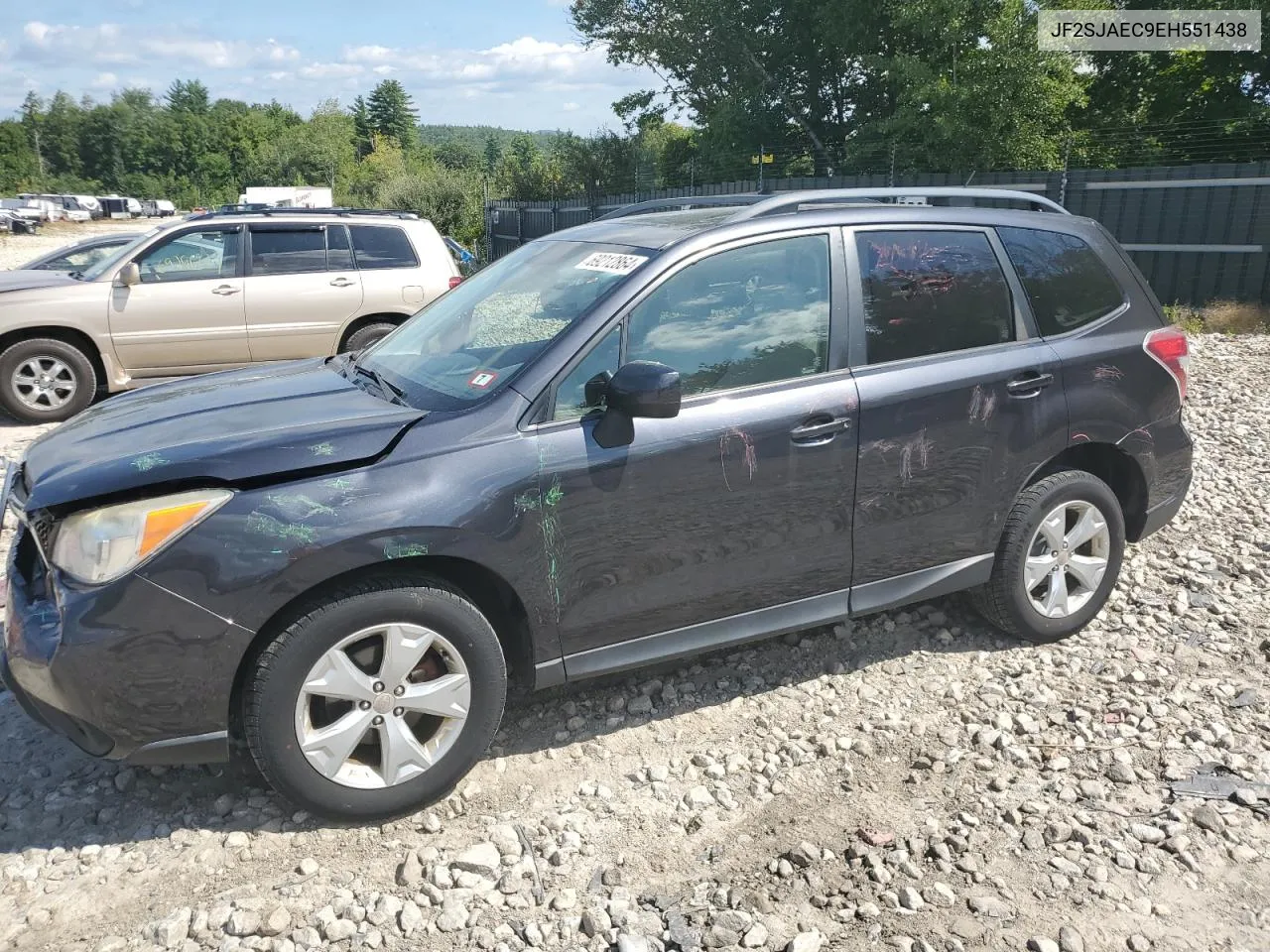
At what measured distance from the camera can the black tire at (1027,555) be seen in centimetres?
397

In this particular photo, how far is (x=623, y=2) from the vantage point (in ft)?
103

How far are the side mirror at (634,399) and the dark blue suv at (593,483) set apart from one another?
0.04ft

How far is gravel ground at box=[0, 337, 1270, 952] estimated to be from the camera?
263 cm

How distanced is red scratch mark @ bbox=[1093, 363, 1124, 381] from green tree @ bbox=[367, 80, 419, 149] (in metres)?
126

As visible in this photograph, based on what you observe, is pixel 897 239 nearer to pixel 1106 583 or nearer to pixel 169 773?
pixel 1106 583

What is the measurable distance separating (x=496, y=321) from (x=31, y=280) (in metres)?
7.24

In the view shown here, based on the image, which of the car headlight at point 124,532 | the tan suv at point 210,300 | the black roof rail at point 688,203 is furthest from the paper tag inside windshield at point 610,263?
the tan suv at point 210,300

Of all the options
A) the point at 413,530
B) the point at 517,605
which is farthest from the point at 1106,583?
the point at 413,530

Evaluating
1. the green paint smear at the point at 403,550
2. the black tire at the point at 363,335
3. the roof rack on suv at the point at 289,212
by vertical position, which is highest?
the roof rack on suv at the point at 289,212

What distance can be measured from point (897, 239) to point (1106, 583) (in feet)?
5.97

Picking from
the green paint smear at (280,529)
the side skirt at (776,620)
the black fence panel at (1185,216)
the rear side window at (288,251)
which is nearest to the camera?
the green paint smear at (280,529)

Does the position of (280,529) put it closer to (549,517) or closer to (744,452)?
(549,517)

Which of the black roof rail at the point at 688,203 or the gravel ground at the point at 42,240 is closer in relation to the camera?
the black roof rail at the point at 688,203

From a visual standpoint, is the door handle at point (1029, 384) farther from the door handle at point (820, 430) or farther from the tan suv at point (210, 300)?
the tan suv at point (210, 300)
